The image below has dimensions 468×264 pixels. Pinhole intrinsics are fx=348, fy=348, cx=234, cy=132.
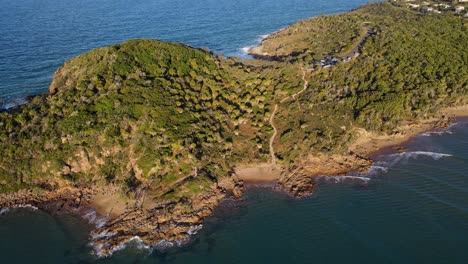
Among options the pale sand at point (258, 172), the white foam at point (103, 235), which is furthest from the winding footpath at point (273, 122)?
the white foam at point (103, 235)

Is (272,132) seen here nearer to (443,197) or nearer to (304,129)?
(304,129)

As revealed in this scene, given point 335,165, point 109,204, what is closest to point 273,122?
point 335,165

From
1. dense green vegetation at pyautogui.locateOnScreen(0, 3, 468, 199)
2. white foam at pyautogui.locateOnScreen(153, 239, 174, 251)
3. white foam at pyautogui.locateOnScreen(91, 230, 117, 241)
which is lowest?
white foam at pyautogui.locateOnScreen(153, 239, 174, 251)

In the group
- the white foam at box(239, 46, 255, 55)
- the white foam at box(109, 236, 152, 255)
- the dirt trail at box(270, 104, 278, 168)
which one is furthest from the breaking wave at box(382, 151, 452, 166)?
the white foam at box(239, 46, 255, 55)

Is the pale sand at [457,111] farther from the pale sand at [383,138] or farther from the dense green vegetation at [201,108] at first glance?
the pale sand at [383,138]

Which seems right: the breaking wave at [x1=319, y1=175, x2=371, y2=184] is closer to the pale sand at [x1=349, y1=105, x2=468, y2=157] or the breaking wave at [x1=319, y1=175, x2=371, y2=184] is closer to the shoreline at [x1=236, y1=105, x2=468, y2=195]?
the shoreline at [x1=236, y1=105, x2=468, y2=195]

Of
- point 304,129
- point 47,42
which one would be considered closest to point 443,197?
point 304,129

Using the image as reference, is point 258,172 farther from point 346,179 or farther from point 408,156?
point 408,156
